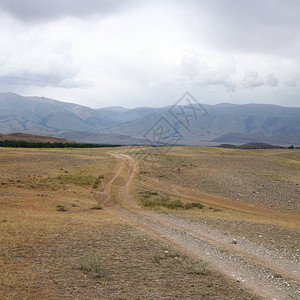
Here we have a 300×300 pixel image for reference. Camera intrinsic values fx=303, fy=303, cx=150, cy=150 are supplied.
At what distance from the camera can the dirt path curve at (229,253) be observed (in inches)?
297

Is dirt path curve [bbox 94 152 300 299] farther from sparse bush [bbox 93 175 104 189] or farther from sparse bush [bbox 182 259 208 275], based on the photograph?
sparse bush [bbox 93 175 104 189]

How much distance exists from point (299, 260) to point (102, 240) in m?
6.42

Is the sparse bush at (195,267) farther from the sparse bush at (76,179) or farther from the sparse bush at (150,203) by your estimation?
the sparse bush at (76,179)

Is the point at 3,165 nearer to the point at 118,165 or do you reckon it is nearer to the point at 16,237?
the point at 118,165

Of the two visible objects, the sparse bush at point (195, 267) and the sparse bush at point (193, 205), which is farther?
the sparse bush at point (193, 205)

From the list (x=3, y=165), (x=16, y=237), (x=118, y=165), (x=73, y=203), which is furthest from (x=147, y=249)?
(x=118, y=165)

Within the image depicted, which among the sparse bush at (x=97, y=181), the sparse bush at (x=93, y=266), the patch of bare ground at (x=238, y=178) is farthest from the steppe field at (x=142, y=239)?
the patch of bare ground at (x=238, y=178)

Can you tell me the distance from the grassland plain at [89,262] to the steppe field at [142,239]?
0.09 ft

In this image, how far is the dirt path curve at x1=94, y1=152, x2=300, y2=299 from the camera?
24.8ft

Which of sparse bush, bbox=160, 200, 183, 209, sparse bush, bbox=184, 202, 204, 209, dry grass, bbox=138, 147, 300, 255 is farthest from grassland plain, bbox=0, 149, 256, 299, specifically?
sparse bush, bbox=184, 202, 204, 209

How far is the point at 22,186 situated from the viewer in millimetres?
21391

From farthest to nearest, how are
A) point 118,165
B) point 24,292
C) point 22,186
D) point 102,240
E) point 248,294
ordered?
point 118,165 < point 22,186 < point 102,240 < point 248,294 < point 24,292

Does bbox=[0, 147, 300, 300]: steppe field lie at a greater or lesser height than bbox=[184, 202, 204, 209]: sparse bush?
greater

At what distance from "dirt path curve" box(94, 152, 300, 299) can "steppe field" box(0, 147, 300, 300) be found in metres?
0.03
